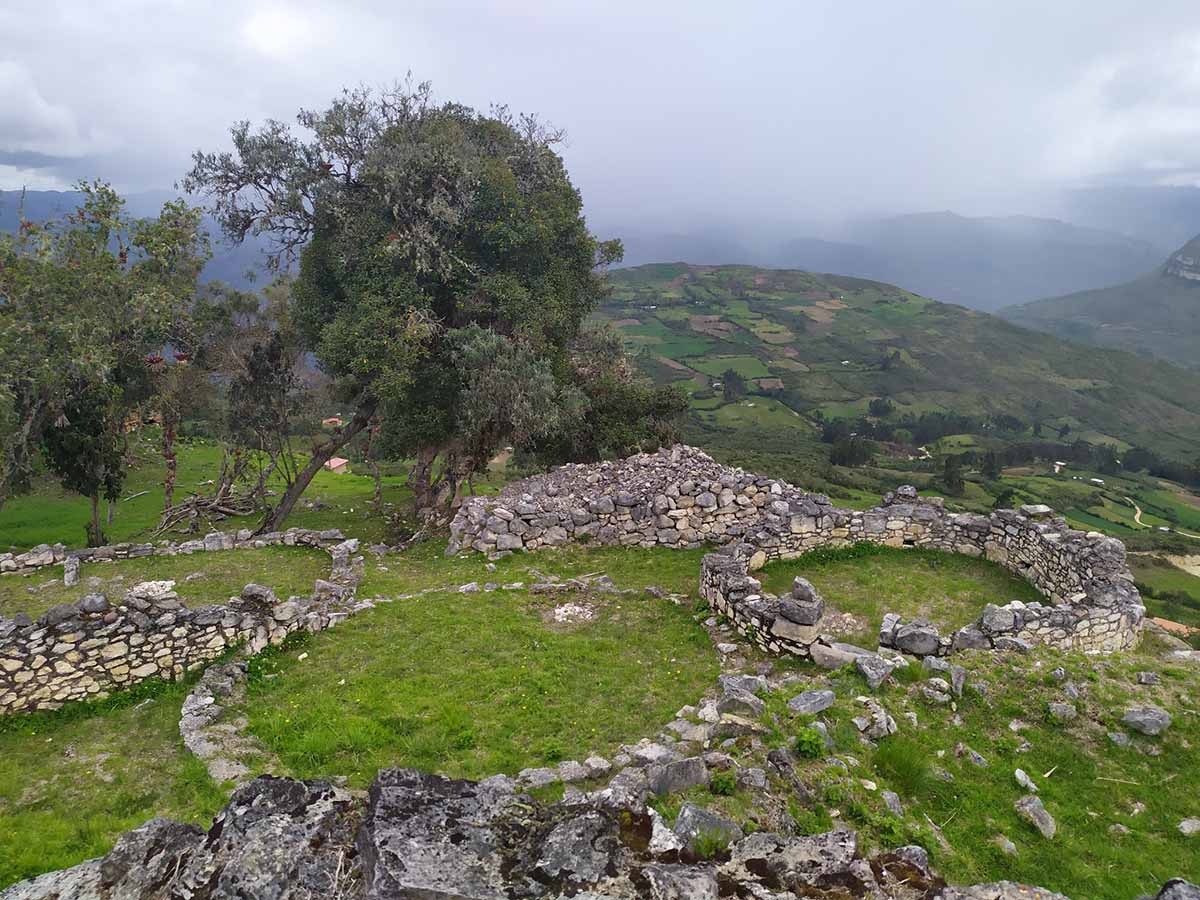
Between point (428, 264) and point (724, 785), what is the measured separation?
20362mm

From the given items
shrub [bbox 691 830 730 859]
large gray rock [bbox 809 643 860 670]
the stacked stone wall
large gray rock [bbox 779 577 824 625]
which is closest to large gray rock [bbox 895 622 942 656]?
large gray rock [bbox 809 643 860 670]

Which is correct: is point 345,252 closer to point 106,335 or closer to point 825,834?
point 106,335

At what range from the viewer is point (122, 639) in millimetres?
11477

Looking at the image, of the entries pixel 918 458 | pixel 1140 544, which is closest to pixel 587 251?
pixel 1140 544

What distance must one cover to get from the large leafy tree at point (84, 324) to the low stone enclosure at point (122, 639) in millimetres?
10797

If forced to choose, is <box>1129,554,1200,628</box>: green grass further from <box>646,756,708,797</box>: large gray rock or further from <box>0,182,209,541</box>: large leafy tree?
<box>0,182,209,541</box>: large leafy tree

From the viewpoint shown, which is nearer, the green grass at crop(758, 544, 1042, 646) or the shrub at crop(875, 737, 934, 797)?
the shrub at crop(875, 737, 934, 797)

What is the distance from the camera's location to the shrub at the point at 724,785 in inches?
298

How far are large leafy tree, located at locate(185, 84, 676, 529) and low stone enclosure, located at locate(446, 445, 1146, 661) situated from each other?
4105mm

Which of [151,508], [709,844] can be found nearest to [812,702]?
[709,844]

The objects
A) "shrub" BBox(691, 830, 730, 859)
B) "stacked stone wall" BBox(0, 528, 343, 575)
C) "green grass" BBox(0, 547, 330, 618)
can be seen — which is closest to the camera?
"shrub" BBox(691, 830, 730, 859)

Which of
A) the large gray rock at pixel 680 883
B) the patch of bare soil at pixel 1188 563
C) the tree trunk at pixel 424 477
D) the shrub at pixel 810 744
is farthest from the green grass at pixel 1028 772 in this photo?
the patch of bare soil at pixel 1188 563

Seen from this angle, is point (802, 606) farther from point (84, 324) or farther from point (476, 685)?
point (84, 324)

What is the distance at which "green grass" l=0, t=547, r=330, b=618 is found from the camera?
54.3ft
